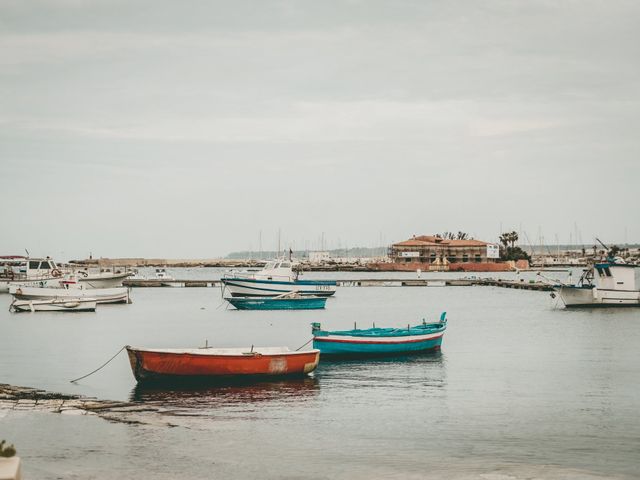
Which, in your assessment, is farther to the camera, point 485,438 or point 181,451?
point 485,438

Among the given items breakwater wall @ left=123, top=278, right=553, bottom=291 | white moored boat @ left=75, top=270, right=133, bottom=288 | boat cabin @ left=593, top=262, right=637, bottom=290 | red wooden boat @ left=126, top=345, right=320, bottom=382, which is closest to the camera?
red wooden boat @ left=126, top=345, right=320, bottom=382

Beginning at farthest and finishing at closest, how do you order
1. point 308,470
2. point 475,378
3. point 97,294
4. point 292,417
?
1. point 97,294
2. point 475,378
3. point 292,417
4. point 308,470

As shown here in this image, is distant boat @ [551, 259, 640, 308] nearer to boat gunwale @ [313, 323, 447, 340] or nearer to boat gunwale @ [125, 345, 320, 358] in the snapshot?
boat gunwale @ [313, 323, 447, 340]

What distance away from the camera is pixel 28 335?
4778cm

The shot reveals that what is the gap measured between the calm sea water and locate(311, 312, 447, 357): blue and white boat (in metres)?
0.74

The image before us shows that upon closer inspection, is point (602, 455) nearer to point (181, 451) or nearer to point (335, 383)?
point (181, 451)

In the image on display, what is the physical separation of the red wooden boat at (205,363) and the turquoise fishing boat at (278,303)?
A: 134ft

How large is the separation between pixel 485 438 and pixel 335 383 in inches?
373

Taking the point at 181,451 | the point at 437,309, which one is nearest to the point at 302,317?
the point at 437,309

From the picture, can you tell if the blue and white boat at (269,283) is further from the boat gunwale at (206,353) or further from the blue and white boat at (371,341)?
the boat gunwale at (206,353)

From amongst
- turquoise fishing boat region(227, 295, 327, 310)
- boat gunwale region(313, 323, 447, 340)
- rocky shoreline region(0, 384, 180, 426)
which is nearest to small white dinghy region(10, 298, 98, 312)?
turquoise fishing boat region(227, 295, 327, 310)

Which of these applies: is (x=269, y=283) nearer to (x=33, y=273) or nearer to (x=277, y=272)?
(x=277, y=272)

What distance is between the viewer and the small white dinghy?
210ft

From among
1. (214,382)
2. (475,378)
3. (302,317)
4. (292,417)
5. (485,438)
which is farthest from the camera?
(302,317)
